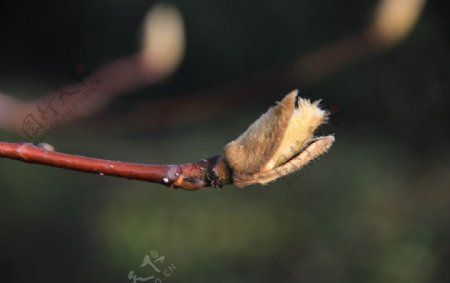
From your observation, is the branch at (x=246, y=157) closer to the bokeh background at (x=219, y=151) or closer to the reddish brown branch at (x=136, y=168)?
the reddish brown branch at (x=136, y=168)

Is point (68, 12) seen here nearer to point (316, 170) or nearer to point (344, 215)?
point (316, 170)

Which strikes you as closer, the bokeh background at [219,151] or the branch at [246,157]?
the branch at [246,157]

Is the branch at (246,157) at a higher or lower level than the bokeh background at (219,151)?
lower

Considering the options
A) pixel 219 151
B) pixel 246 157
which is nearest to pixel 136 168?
pixel 246 157

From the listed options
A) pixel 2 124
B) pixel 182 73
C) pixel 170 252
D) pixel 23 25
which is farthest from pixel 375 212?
pixel 23 25

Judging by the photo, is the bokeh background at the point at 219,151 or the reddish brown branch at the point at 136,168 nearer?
the reddish brown branch at the point at 136,168

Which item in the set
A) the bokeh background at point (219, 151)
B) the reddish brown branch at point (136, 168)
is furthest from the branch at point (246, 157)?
the bokeh background at point (219, 151)

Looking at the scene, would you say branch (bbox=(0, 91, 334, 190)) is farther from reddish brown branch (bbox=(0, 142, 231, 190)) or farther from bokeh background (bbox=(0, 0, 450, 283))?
bokeh background (bbox=(0, 0, 450, 283))
